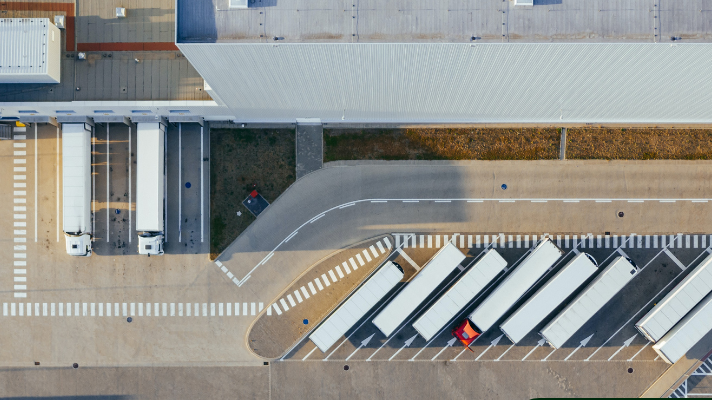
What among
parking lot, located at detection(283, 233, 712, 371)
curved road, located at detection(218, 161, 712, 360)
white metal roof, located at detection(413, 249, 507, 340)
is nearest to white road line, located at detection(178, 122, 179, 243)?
curved road, located at detection(218, 161, 712, 360)

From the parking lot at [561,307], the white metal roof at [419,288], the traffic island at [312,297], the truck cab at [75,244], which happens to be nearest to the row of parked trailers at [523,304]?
the white metal roof at [419,288]

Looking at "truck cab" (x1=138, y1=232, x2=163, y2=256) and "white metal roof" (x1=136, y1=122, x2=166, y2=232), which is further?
"truck cab" (x1=138, y1=232, x2=163, y2=256)

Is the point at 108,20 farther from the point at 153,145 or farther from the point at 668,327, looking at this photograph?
the point at 668,327

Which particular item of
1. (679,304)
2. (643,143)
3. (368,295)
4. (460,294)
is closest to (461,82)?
(460,294)

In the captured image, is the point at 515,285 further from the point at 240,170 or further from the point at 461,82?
the point at 240,170

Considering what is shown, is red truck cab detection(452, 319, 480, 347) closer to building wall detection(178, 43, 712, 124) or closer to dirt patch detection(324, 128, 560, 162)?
dirt patch detection(324, 128, 560, 162)

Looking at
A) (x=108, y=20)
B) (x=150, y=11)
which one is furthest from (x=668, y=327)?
(x=108, y=20)

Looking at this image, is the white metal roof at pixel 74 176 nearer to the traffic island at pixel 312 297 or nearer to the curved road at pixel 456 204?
the curved road at pixel 456 204
